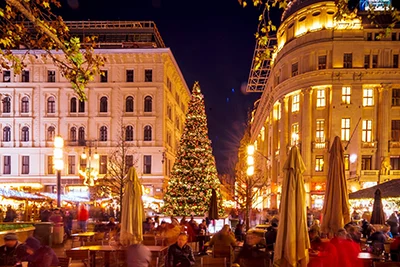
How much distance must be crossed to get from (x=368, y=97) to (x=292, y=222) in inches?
1593

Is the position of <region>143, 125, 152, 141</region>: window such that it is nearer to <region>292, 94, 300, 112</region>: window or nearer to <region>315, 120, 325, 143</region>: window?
<region>292, 94, 300, 112</region>: window

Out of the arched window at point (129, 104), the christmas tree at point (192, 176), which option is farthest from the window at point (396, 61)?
the arched window at point (129, 104)

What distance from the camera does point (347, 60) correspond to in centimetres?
4675

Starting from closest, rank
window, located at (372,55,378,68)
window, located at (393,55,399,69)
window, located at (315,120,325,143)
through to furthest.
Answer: window, located at (393,55,399,69) < window, located at (372,55,378,68) < window, located at (315,120,325,143)

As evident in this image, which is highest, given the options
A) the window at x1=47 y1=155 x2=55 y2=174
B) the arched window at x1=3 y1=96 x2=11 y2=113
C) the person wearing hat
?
the arched window at x1=3 y1=96 x2=11 y2=113

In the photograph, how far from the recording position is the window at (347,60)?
4662 centimetres

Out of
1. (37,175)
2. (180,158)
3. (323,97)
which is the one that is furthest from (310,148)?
(37,175)

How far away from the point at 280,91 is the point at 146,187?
18.8m

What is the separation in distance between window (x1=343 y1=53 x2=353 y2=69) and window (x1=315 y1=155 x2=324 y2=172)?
9.13m

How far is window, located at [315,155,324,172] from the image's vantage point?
47.5 meters

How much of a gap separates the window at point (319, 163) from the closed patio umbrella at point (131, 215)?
3541cm

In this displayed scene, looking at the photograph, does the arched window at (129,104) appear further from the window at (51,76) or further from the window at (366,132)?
the window at (366,132)

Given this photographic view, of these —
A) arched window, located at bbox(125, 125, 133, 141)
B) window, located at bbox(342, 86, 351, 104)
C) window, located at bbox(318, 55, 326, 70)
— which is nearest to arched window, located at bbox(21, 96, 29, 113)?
arched window, located at bbox(125, 125, 133, 141)

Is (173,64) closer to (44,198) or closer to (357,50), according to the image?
(357,50)
